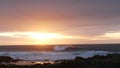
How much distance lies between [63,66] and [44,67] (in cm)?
127

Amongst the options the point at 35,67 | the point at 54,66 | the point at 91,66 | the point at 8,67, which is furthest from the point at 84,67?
the point at 8,67

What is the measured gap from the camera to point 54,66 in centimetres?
2341

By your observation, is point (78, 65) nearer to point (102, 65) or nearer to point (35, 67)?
point (102, 65)

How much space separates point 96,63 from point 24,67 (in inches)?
197

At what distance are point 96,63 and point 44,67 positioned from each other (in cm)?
340

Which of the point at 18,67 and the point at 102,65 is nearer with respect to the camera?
the point at 102,65

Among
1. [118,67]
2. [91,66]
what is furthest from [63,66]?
[118,67]

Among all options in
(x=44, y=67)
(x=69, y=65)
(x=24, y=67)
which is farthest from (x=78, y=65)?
(x=24, y=67)

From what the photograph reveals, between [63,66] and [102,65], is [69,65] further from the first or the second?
[102,65]

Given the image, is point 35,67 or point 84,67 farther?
point 35,67

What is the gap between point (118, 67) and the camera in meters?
22.3

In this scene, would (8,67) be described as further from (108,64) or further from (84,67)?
(108,64)

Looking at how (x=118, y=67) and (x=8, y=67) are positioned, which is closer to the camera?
(x=118, y=67)

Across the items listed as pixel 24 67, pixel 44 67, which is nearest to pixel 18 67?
pixel 24 67
